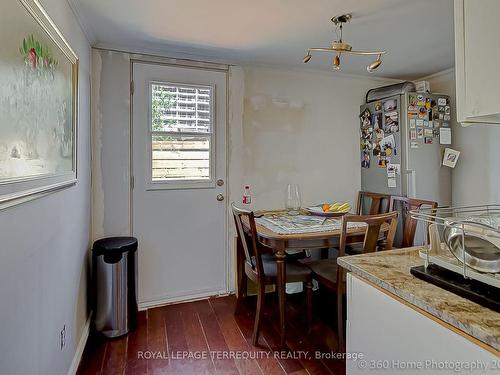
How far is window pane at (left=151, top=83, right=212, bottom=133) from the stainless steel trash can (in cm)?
110

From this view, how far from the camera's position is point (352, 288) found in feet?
3.51

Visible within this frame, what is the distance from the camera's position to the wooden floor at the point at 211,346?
190 cm

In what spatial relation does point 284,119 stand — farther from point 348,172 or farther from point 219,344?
point 219,344

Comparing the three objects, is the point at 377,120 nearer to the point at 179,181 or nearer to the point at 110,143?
the point at 179,181

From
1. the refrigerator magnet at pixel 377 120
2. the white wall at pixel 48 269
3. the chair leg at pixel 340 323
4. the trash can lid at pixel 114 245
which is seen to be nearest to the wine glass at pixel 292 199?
the chair leg at pixel 340 323

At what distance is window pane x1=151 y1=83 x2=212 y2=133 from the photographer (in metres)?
2.69

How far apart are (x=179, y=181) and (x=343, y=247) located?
1.56 metres

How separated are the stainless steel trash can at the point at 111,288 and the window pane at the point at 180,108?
3.61 feet

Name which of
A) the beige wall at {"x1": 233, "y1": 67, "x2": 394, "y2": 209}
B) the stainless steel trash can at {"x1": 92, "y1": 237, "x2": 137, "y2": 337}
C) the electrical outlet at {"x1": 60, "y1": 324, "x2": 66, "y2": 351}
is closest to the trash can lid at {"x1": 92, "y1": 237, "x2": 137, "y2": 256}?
the stainless steel trash can at {"x1": 92, "y1": 237, "x2": 137, "y2": 337}

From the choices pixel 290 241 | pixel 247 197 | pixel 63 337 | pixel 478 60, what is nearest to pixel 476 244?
pixel 478 60

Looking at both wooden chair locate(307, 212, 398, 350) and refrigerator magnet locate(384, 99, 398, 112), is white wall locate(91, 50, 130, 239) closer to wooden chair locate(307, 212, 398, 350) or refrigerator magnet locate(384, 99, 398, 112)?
wooden chair locate(307, 212, 398, 350)

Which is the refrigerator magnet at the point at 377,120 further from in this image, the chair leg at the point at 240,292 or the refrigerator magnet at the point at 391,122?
the chair leg at the point at 240,292

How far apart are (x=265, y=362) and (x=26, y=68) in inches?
78.5

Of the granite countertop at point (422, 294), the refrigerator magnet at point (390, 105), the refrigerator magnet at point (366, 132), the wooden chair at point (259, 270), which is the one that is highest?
the refrigerator magnet at point (390, 105)
